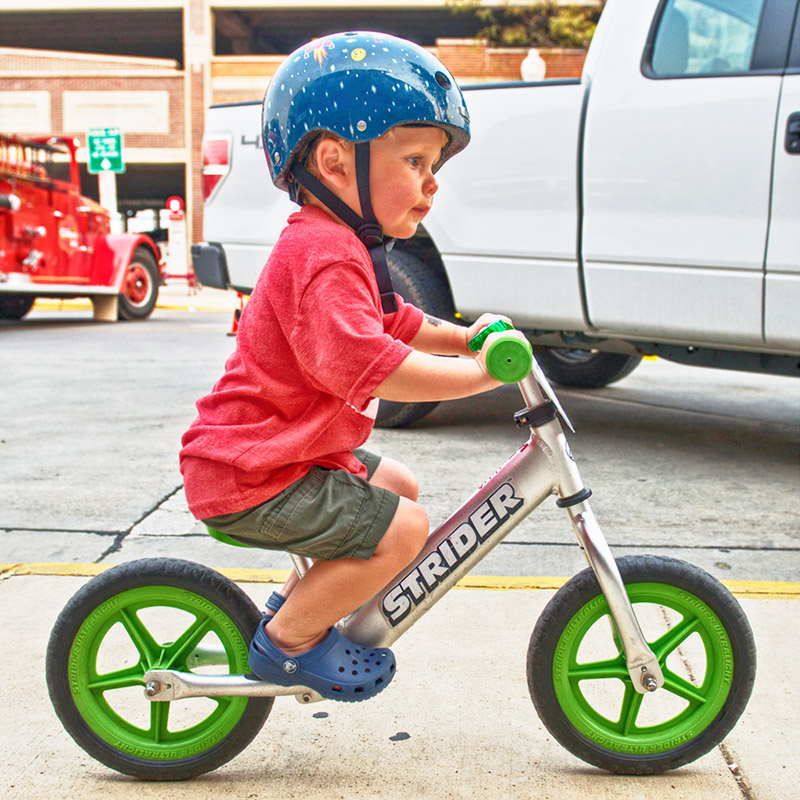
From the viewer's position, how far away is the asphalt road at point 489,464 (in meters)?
3.44

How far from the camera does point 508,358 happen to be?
1.63 meters

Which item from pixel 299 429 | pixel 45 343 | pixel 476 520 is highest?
pixel 299 429

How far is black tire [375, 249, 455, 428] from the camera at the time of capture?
4.98 m

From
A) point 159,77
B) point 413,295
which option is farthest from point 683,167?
point 159,77

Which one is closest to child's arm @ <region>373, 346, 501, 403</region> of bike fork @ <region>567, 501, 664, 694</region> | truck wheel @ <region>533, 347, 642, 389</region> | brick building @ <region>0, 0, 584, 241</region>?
bike fork @ <region>567, 501, 664, 694</region>

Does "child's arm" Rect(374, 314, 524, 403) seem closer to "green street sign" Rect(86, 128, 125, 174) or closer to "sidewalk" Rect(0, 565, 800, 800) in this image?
"sidewalk" Rect(0, 565, 800, 800)

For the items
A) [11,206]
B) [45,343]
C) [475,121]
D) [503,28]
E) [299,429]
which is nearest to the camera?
[299,429]

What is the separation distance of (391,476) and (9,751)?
1.07m

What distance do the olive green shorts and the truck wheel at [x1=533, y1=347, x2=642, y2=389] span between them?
189 inches

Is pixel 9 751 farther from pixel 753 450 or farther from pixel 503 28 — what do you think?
pixel 503 28

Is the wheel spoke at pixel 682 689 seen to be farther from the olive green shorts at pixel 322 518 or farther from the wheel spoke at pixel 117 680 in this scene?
the wheel spoke at pixel 117 680

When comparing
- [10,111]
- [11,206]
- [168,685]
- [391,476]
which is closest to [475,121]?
[391,476]

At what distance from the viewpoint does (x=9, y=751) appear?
7.04 feet

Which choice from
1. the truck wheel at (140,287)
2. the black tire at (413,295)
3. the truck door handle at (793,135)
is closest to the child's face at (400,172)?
the truck door handle at (793,135)
